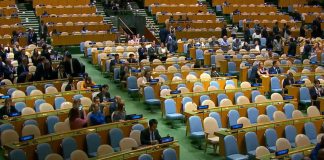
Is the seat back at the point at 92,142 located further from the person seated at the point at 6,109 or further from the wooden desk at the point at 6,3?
the wooden desk at the point at 6,3

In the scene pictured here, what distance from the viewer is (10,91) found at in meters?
14.1

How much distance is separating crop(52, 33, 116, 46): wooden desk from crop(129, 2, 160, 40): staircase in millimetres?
2429

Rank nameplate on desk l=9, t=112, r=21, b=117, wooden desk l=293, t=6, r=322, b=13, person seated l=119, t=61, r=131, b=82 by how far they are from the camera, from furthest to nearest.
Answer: wooden desk l=293, t=6, r=322, b=13, person seated l=119, t=61, r=131, b=82, nameplate on desk l=9, t=112, r=21, b=117

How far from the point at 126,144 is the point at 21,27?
1516 centimetres

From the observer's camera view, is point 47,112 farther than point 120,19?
No

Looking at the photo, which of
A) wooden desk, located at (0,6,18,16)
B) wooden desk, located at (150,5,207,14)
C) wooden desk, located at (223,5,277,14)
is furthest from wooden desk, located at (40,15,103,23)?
wooden desk, located at (223,5,277,14)

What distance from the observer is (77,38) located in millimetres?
24047

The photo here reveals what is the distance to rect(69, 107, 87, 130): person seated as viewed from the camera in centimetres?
1134

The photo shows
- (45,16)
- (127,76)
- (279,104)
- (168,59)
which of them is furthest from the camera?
(45,16)

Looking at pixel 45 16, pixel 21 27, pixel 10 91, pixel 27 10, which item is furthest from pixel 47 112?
pixel 27 10

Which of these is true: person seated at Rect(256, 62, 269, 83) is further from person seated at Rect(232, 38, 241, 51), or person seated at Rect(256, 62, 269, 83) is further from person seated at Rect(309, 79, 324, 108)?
person seated at Rect(232, 38, 241, 51)

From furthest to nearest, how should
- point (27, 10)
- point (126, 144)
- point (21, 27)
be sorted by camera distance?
point (27, 10)
point (21, 27)
point (126, 144)

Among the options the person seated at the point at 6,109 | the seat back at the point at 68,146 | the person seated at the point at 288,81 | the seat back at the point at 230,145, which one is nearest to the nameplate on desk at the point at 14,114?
the person seated at the point at 6,109

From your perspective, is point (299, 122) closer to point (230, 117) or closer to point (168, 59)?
point (230, 117)
